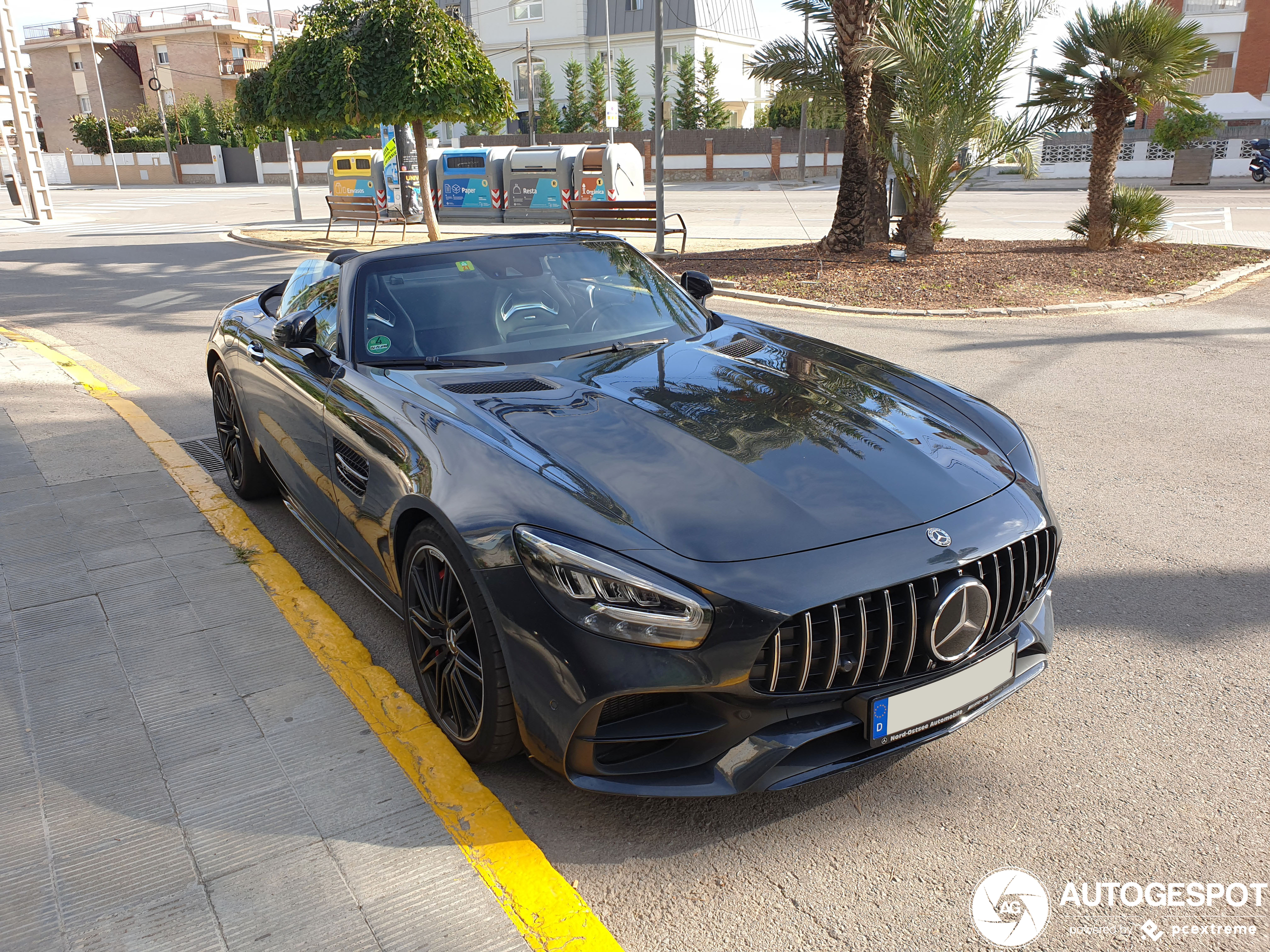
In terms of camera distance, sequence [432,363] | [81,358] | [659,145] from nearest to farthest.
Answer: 1. [432,363]
2. [81,358]
3. [659,145]

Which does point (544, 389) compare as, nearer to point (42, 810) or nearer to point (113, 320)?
point (42, 810)

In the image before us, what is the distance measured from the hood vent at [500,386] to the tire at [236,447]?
195 centimetres

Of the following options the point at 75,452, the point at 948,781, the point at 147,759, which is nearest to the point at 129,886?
the point at 147,759

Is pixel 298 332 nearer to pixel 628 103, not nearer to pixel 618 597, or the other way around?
pixel 618 597

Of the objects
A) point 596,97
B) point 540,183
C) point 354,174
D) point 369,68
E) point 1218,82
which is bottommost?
point 540,183

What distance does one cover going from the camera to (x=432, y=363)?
3.59m

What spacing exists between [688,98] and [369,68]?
3724cm

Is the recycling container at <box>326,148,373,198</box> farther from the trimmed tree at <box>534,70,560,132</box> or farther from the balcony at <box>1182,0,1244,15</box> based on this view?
the balcony at <box>1182,0,1244,15</box>

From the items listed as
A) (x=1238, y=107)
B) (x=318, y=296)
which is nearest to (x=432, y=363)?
(x=318, y=296)

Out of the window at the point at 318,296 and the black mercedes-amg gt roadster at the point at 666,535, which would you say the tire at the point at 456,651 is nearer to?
the black mercedes-amg gt roadster at the point at 666,535

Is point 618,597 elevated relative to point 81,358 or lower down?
elevated

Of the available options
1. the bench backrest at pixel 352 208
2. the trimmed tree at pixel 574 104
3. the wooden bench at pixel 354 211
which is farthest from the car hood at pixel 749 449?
the trimmed tree at pixel 574 104

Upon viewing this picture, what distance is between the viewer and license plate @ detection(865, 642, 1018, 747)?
2.40m

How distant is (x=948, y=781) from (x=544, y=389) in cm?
182
